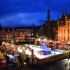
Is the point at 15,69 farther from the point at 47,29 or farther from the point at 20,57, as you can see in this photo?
the point at 47,29

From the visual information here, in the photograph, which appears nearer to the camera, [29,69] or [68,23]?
[29,69]

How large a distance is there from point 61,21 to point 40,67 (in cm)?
2562

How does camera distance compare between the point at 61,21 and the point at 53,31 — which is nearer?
the point at 61,21

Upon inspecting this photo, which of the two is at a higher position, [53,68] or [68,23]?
[68,23]

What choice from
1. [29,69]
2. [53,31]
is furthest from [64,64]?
[53,31]

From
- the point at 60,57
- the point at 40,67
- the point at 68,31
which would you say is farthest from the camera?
the point at 68,31

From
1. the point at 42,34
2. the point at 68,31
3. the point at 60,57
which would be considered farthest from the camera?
the point at 42,34

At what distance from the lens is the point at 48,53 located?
31.6 m

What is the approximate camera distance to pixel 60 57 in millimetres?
30438

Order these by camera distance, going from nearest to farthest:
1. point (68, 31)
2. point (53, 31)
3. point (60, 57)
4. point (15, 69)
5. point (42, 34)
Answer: point (15, 69) → point (60, 57) → point (68, 31) → point (53, 31) → point (42, 34)

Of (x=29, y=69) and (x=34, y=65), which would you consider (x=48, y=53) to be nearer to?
(x=34, y=65)

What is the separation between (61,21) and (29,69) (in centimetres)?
2699

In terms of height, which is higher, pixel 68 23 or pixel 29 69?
pixel 68 23

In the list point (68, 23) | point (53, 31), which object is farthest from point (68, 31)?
point (53, 31)
